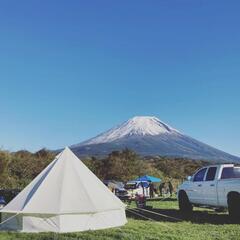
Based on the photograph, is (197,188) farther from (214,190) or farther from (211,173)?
(214,190)

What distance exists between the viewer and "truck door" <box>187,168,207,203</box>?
18391mm

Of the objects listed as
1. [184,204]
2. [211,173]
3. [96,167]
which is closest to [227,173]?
[211,173]

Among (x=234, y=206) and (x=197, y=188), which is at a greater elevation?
(x=197, y=188)

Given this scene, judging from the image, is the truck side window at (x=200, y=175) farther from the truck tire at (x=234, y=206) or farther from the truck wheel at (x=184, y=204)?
the truck tire at (x=234, y=206)

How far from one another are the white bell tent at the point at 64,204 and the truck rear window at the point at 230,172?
13.6 ft

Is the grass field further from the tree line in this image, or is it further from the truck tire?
the tree line

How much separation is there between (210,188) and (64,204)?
575cm

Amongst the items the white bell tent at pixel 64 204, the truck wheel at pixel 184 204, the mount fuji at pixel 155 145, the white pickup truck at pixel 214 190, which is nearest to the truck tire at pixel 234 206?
the white pickup truck at pixel 214 190

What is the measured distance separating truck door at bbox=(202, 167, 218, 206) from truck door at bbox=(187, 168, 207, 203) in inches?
11.9

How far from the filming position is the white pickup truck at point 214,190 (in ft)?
53.4

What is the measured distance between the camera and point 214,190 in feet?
56.9

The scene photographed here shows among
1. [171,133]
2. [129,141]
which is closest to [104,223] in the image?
[129,141]

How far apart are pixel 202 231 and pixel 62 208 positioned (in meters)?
3.64

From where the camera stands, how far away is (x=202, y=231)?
13562 millimetres
